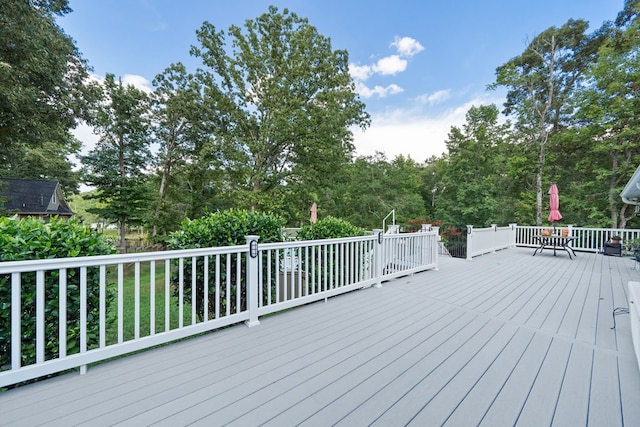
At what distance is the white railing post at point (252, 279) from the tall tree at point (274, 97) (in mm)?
8055

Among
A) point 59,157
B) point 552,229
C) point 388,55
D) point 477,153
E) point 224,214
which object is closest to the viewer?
point 224,214

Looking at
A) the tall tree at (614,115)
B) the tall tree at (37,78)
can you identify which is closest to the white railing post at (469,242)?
the tall tree at (614,115)

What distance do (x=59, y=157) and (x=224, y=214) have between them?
2464cm

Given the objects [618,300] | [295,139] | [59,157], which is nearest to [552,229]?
[618,300]

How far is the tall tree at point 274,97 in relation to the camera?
10555mm

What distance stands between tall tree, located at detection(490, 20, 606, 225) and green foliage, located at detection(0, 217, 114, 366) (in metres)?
15.4

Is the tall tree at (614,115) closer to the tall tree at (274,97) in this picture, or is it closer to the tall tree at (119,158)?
the tall tree at (274,97)

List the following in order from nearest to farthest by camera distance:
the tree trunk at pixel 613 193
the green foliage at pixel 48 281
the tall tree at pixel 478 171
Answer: the green foliage at pixel 48 281 < the tree trunk at pixel 613 193 < the tall tree at pixel 478 171

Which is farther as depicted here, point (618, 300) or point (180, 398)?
point (618, 300)

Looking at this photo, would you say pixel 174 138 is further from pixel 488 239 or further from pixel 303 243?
pixel 488 239

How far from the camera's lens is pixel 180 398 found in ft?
5.29

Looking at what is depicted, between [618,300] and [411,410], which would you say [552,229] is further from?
[411,410]

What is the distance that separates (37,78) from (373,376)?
9700mm

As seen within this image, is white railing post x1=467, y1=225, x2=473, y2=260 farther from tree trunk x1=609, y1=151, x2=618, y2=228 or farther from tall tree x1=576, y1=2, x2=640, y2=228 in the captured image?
tree trunk x1=609, y1=151, x2=618, y2=228
